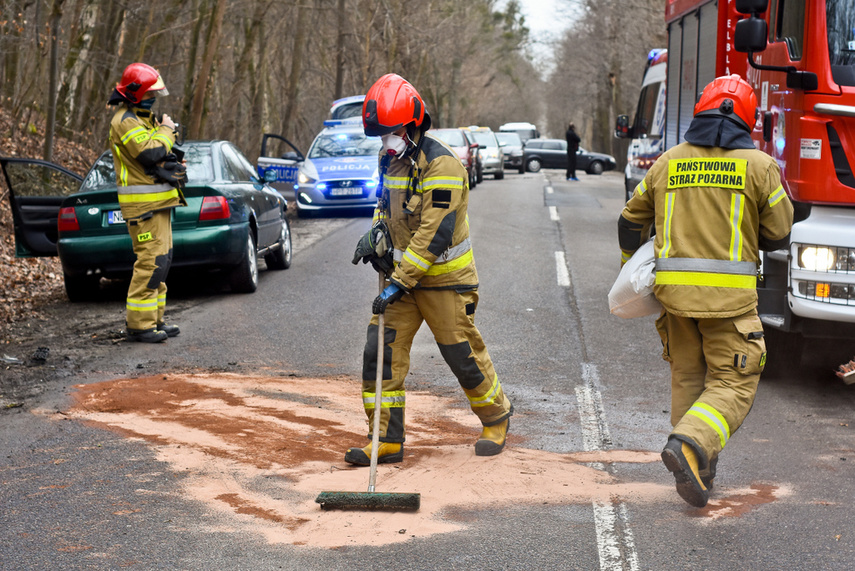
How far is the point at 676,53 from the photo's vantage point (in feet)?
36.4

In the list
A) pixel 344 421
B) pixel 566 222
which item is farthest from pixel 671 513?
pixel 566 222

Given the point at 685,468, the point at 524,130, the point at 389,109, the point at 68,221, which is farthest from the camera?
the point at 524,130

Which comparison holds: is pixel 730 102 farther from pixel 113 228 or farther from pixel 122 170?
pixel 113 228

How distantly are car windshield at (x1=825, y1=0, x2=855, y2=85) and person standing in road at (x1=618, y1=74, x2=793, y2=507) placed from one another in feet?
6.11

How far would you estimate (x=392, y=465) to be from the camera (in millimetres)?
5156

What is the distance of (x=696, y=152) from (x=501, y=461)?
1833mm

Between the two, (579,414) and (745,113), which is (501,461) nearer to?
(579,414)

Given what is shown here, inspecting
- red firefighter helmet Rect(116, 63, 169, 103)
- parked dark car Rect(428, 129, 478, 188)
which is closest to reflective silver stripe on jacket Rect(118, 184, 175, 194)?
red firefighter helmet Rect(116, 63, 169, 103)

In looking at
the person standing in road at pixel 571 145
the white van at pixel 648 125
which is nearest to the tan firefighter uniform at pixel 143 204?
the white van at pixel 648 125

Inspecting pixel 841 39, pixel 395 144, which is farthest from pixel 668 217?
pixel 841 39

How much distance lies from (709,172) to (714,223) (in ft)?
0.74

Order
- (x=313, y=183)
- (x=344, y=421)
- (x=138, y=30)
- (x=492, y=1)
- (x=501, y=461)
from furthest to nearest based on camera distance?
1. (x=492, y=1)
2. (x=138, y=30)
3. (x=313, y=183)
4. (x=344, y=421)
5. (x=501, y=461)

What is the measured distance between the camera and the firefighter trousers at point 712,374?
4.37m

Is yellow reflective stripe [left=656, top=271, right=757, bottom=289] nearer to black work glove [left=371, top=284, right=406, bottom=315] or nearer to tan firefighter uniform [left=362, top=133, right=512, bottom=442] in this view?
tan firefighter uniform [left=362, top=133, right=512, bottom=442]
